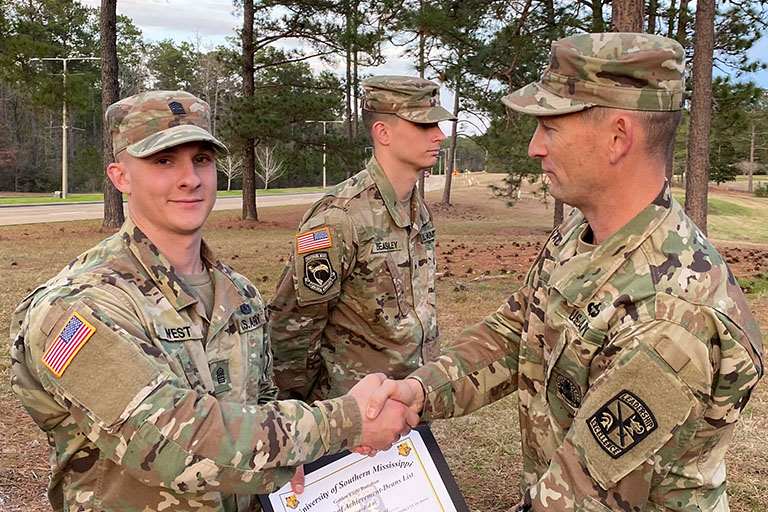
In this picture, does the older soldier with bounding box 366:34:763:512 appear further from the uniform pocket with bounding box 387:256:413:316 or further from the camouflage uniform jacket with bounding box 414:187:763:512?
the uniform pocket with bounding box 387:256:413:316

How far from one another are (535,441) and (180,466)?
1.08 m

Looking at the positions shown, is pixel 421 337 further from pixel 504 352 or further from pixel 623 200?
pixel 623 200

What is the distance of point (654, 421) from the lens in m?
1.53

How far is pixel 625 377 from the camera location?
157cm

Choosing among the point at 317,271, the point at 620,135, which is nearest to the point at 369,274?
the point at 317,271

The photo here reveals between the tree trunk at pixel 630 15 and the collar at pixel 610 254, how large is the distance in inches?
281

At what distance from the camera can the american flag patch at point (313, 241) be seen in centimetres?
324

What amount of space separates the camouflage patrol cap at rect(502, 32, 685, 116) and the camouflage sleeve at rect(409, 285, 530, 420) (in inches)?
32.3

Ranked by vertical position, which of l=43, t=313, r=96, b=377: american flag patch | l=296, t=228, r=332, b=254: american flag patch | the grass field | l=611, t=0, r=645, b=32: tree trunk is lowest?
the grass field

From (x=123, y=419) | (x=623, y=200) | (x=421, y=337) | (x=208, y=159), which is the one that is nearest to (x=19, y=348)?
(x=123, y=419)

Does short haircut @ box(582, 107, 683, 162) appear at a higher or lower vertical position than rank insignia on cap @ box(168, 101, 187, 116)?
lower

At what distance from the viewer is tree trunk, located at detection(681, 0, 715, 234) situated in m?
11.2

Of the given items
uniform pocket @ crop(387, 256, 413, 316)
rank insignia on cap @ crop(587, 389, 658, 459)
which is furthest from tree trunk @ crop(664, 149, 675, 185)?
uniform pocket @ crop(387, 256, 413, 316)

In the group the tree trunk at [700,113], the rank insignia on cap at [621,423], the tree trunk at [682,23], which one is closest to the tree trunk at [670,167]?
the tree trunk at [700,113]
